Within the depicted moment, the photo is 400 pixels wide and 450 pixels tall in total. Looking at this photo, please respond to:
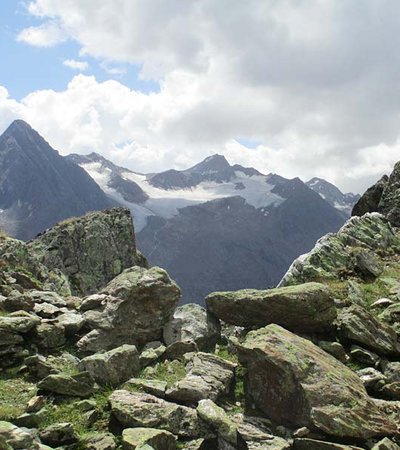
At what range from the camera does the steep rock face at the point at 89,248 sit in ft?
172

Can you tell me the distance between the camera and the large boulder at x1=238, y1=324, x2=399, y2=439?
10538 mm

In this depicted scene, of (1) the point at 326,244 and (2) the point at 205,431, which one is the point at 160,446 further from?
(1) the point at 326,244

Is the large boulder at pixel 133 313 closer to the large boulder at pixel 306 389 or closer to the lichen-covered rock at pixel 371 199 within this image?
the large boulder at pixel 306 389

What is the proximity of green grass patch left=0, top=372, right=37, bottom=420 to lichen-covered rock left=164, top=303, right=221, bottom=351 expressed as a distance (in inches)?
216

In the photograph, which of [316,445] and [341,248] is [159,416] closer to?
[316,445]

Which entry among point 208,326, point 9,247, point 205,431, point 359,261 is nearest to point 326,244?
point 359,261

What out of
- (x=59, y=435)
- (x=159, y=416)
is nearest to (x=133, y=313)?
(x=159, y=416)

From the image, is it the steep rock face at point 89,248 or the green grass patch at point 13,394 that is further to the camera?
the steep rock face at point 89,248

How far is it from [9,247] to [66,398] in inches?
912

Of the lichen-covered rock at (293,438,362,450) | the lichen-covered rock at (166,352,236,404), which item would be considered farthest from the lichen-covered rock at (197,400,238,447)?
the lichen-covered rock at (293,438,362,450)

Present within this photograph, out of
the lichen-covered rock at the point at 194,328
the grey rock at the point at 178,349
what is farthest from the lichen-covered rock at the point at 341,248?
the grey rock at the point at 178,349

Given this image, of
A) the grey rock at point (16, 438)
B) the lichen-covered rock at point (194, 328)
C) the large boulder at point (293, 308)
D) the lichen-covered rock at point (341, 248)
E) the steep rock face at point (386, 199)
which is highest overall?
the steep rock face at point (386, 199)

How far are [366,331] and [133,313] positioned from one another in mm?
8540

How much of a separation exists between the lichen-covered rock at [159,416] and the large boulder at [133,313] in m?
5.80
